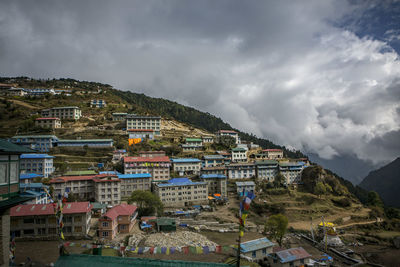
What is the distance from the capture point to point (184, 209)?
149 feet

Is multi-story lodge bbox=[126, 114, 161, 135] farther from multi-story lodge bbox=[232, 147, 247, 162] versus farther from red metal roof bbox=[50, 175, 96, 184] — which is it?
red metal roof bbox=[50, 175, 96, 184]

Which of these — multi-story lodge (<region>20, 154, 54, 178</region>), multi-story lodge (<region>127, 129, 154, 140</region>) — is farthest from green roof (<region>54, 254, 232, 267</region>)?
multi-story lodge (<region>127, 129, 154, 140</region>)

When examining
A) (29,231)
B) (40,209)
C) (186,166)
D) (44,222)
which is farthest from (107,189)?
(186,166)

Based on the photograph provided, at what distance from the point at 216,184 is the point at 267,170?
18.0 meters

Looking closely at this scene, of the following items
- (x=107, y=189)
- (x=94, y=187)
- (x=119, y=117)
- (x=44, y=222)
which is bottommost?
(x=44, y=222)

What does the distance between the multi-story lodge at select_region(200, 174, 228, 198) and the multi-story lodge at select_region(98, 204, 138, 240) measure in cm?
2391

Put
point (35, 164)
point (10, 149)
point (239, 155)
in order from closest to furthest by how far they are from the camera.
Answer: point (10, 149) < point (35, 164) < point (239, 155)

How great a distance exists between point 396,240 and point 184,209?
120 feet

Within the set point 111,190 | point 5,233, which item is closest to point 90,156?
point 111,190

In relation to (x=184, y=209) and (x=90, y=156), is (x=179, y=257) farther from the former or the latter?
(x=90, y=156)

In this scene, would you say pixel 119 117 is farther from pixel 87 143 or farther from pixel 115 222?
pixel 115 222

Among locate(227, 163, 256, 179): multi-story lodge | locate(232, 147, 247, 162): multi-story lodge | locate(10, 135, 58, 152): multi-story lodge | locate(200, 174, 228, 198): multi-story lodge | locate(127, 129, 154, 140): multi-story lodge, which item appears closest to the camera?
locate(200, 174, 228, 198): multi-story lodge

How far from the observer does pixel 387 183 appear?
11400 centimetres

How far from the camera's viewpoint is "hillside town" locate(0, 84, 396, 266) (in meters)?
23.7
